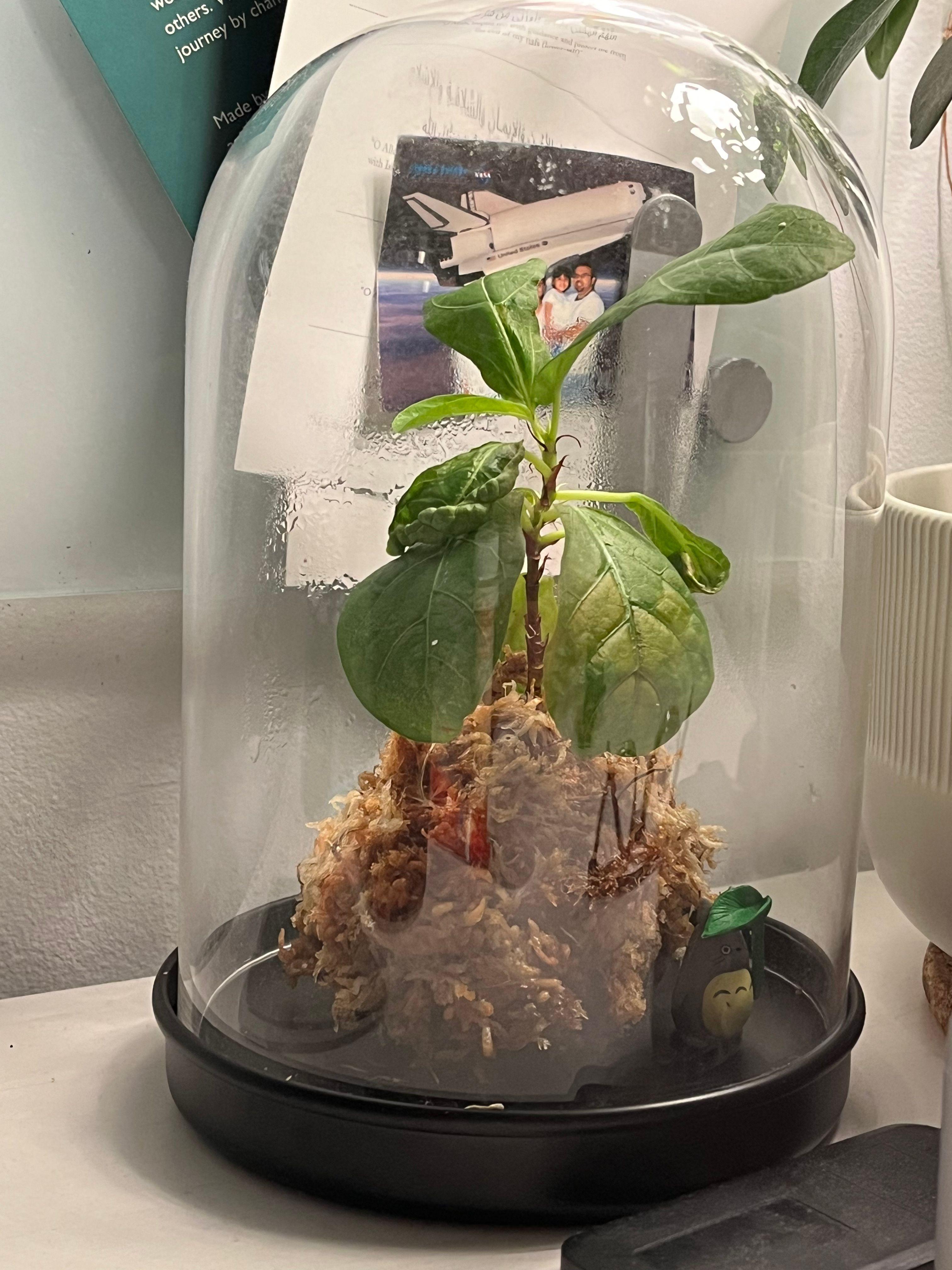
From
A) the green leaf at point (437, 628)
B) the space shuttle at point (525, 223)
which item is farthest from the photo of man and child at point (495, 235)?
the green leaf at point (437, 628)

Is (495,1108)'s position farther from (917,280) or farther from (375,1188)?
(917,280)

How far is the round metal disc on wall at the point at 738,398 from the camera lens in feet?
1.95

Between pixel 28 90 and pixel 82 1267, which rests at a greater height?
pixel 28 90

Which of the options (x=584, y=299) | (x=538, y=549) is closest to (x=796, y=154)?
(x=584, y=299)

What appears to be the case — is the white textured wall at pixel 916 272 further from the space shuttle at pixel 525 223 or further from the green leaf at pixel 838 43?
the space shuttle at pixel 525 223

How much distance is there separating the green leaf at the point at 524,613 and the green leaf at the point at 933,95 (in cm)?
32

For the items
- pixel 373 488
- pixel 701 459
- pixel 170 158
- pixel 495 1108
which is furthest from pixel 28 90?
pixel 495 1108

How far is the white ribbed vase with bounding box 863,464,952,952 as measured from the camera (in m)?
0.58

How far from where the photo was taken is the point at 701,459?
0.59 meters

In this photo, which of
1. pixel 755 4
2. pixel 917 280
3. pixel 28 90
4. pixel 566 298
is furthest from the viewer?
pixel 917 280

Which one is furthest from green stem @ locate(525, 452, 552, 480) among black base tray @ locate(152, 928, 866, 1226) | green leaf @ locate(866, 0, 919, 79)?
green leaf @ locate(866, 0, 919, 79)

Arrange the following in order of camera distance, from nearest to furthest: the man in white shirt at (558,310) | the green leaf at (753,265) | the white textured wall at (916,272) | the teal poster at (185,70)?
the green leaf at (753,265)
the man in white shirt at (558,310)
the teal poster at (185,70)
the white textured wall at (916,272)

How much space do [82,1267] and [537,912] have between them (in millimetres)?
202

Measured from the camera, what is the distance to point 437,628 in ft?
1.52
